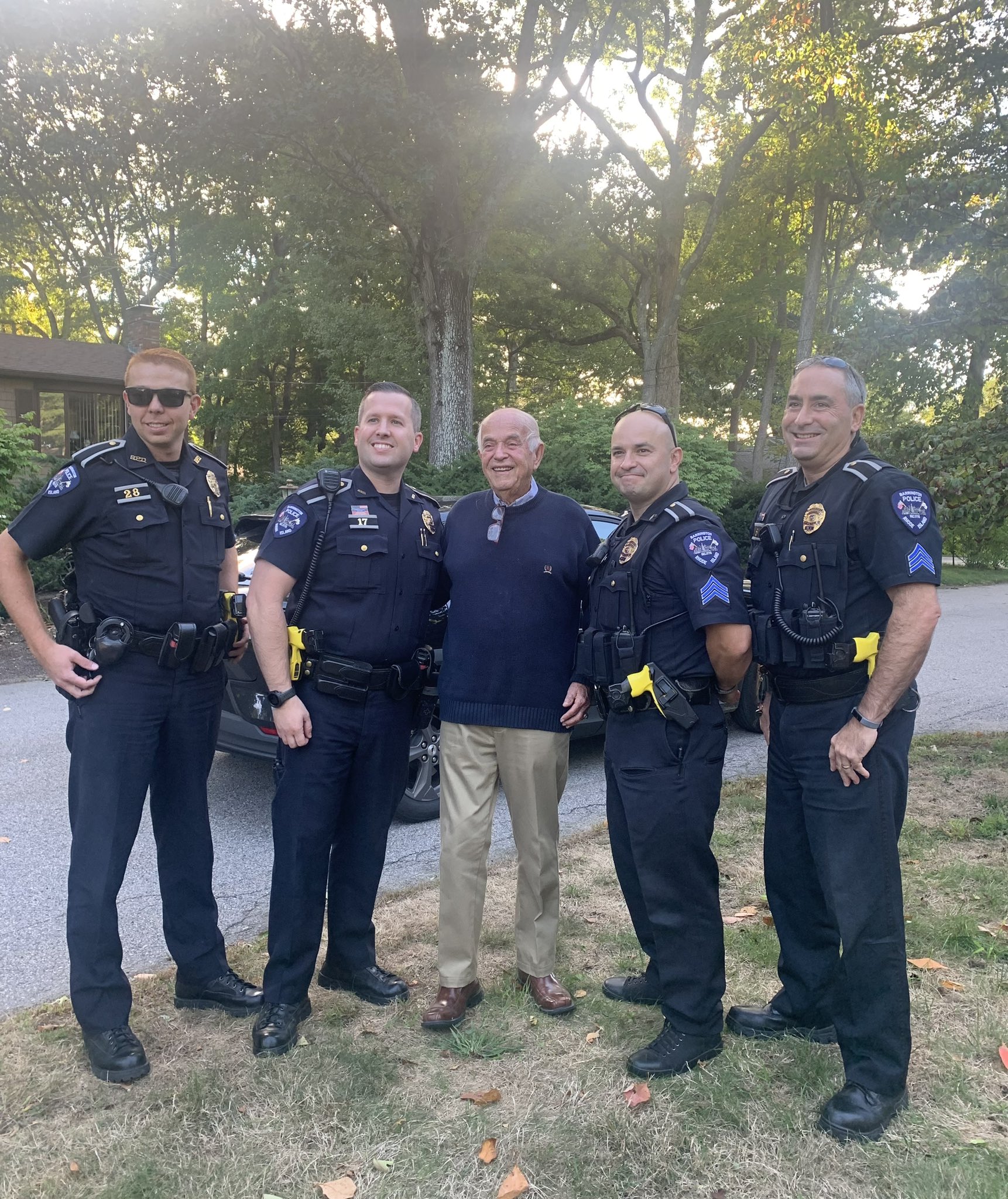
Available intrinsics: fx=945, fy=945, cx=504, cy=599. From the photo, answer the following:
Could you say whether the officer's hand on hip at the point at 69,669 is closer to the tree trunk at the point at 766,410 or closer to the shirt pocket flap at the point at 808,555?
Result: the shirt pocket flap at the point at 808,555

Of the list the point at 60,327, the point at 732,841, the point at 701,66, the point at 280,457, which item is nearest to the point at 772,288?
the point at 701,66

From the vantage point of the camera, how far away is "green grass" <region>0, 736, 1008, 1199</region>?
2.43 m

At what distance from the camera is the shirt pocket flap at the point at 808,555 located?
8.98 ft

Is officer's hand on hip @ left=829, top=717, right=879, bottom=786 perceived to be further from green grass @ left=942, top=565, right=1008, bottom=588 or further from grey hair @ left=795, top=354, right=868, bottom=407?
green grass @ left=942, top=565, right=1008, bottom=588

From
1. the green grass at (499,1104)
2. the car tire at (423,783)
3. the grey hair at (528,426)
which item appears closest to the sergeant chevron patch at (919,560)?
the grey hair at (528,426)

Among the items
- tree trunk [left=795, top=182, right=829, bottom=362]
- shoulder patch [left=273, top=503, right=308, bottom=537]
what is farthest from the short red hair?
tree trunk [left=795, top=182, right=829, bottom=362]

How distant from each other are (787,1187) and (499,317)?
24705 millimetres

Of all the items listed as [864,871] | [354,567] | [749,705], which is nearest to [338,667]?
[354,567]

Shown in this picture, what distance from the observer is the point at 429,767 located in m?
5.24

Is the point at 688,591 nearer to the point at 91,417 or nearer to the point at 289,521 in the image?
the point at 289,521

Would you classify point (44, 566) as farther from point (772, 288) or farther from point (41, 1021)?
point (772, 288)

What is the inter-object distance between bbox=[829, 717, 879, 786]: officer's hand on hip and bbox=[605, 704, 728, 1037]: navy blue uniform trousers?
1.22 feet

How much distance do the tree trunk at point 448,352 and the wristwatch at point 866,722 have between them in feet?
41.4

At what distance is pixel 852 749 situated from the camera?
264 centimetres
